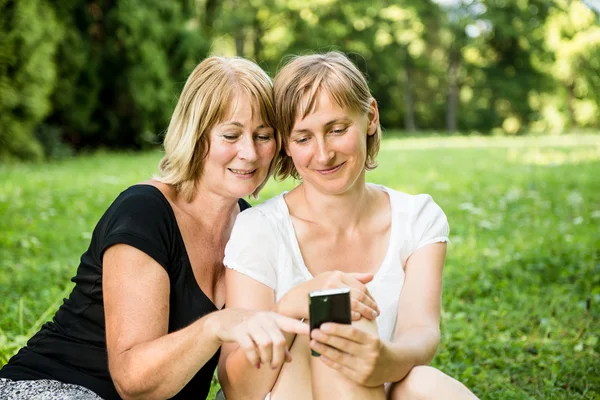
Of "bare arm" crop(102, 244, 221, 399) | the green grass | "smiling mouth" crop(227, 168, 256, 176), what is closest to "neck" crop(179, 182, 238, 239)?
"smiling mouth" crop(227, 168, 256, 176)

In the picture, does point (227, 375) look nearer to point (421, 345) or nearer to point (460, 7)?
point (421, 345)

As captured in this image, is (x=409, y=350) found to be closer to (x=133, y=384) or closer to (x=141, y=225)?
(x=133, y=384)

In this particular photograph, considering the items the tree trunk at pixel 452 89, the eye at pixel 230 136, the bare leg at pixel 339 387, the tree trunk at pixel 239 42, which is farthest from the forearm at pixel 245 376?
the tree trunk at pixel 452 89

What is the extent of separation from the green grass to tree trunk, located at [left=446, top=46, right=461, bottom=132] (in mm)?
25801

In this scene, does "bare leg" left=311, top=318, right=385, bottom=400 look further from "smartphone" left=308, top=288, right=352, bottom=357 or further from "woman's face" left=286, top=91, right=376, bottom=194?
"woman's face" left=286, top=91, right=376, bottom=194

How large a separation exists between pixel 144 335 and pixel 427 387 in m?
0.91

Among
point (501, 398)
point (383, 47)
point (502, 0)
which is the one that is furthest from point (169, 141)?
point (502, 0)

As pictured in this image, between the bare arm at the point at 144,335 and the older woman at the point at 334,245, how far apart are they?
26cm

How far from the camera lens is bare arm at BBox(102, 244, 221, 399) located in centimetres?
212

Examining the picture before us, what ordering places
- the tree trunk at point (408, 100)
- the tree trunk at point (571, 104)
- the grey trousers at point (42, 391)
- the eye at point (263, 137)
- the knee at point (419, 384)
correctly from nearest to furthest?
the knee at point (419, 384), the grey trousers at point (42, 391), the eye at point (263, 137), the tree trunk at point (408, 100), the tree trunk at point (571, 104)

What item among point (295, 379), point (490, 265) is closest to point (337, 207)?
point (295, 379)

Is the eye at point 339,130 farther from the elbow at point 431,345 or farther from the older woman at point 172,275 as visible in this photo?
the elbow at point 431,345

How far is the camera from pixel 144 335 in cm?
227

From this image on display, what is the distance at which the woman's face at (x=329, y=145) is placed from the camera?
2621 mm
